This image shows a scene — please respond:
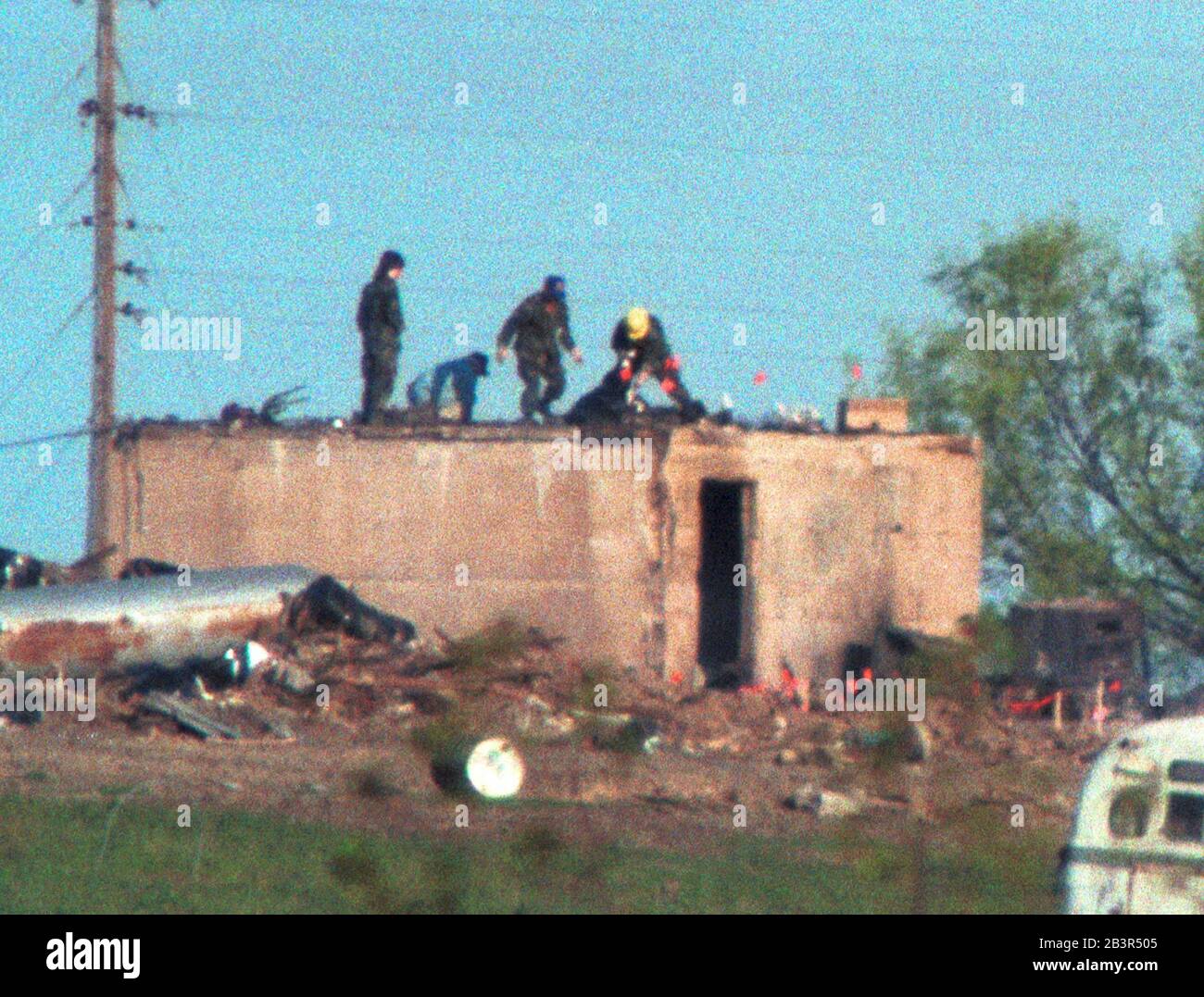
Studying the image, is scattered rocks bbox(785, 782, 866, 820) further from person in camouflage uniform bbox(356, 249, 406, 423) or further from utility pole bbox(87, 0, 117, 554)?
utility pole bbox(87, 0, 117, 554)

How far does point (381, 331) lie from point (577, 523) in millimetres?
2668

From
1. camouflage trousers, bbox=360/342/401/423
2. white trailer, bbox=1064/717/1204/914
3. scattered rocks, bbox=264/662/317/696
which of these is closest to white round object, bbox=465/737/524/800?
white trailer, bbox=1064/717/1204/914

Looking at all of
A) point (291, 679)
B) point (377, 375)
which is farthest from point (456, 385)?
point (291, 679)

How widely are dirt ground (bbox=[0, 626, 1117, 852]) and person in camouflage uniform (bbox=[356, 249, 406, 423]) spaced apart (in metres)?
3.08

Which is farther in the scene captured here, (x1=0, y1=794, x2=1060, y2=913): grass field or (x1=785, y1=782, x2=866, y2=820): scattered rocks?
(x1=785, y1=782, x2=866, y2=820): scattered rocks

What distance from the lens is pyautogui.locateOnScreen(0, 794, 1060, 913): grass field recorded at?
5.06 meters

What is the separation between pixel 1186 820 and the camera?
297 inches

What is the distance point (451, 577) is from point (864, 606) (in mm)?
4245

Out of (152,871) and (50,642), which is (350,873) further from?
(50,642)

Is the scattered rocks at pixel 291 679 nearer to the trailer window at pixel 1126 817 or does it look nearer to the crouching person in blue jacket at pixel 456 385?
the crouching person in blue jacket at pixel 456 385

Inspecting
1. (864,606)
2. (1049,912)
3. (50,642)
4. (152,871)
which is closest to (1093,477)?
(864,606)

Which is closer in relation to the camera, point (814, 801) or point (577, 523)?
point (814, 801)

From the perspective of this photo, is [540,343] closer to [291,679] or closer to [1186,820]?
[291,679]

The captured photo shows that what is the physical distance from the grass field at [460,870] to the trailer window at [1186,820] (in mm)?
1166
